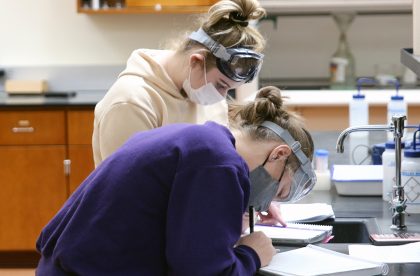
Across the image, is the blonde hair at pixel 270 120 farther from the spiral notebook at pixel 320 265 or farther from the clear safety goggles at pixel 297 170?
the spiral notebook at pixel 320 265

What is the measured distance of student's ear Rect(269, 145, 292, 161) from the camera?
77.2 inches

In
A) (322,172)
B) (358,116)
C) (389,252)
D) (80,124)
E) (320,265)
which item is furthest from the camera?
(80,124)

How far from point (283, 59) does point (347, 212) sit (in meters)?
3.26

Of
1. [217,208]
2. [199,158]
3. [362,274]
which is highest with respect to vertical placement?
[199,158]

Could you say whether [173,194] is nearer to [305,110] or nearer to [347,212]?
[347,212]

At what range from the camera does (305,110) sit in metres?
5.00

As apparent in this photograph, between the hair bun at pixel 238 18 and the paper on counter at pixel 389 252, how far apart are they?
0.73 meters

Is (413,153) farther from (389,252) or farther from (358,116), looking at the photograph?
(358,116)

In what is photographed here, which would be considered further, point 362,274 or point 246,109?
point 246,109

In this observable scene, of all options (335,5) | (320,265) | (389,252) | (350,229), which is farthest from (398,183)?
(335,5)

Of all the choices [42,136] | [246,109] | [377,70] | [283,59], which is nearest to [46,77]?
[42,136]

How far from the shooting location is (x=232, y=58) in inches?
93.2

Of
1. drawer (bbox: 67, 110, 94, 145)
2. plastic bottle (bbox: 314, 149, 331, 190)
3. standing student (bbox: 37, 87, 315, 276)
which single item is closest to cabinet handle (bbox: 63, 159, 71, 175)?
drawer (bbox: 67, 110, 94, 145)

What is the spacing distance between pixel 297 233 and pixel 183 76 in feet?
1.89
